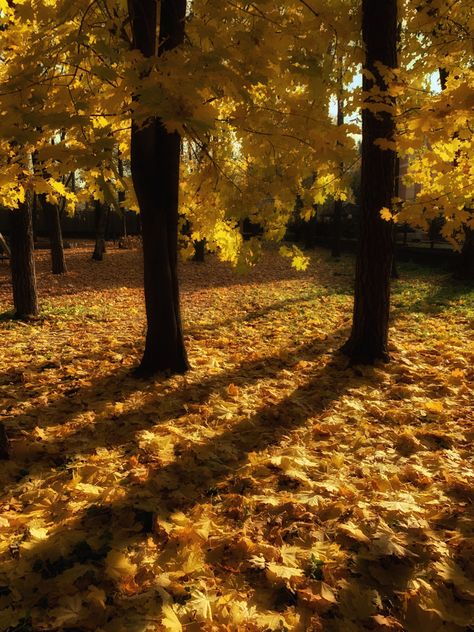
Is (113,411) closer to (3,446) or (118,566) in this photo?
(3,446)

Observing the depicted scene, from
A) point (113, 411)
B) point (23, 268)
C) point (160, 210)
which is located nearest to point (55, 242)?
point (23, 268)

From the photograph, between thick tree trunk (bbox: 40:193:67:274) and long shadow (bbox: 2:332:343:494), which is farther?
thick tree trunk (bbox: 40:193:67:274)

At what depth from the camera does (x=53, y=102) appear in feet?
13.2

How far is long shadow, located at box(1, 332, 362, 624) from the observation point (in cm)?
232

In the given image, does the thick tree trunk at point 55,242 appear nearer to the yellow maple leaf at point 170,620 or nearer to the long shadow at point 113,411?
the long shadow at point 113,411

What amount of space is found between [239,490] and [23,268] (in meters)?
7.33

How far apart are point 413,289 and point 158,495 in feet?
36.5

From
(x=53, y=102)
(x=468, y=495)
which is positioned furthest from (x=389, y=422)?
(x=53, y=102)

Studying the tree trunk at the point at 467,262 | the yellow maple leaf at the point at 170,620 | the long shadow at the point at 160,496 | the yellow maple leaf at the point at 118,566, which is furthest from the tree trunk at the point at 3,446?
the tree trunk at the point at 467,262

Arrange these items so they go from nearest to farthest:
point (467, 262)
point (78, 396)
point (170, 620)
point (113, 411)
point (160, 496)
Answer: point (170, 620), point (160, 496), point (113, 411), point (78, 396), point (467, 262)

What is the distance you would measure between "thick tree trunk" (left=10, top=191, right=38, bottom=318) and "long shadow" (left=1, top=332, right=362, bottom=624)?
5.36 m

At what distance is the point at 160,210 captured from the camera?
511 cm

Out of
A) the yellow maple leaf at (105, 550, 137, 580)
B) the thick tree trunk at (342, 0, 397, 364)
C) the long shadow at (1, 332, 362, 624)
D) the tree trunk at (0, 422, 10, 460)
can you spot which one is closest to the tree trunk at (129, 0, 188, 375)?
the long shadow at (1, 332, 362, 624)

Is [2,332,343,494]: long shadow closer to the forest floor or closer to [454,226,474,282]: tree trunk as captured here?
the forest floor
